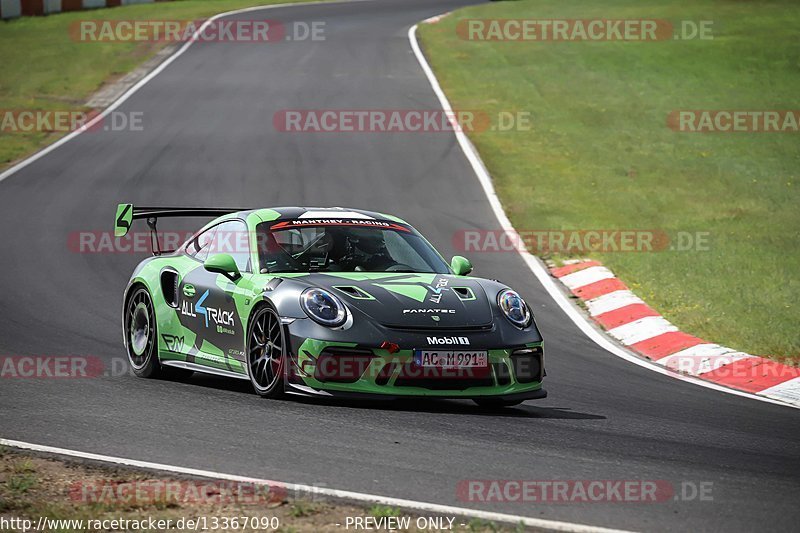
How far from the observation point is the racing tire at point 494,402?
316 inches

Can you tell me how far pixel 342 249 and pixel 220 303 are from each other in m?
0.95

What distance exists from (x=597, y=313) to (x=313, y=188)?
274 inches

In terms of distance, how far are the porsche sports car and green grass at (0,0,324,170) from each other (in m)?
11.9

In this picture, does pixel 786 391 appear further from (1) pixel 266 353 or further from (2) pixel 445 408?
(1) pixel 266 353

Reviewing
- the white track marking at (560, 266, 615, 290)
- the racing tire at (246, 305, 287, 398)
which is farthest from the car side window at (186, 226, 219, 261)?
the white track marking at (560, 266, 615, 290)

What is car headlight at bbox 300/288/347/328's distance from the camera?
7766 millimetres

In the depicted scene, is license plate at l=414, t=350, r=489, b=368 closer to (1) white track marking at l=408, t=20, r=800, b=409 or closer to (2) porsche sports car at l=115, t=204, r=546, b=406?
(2) porsche sports car at l=115, t=204, r=546, b=406

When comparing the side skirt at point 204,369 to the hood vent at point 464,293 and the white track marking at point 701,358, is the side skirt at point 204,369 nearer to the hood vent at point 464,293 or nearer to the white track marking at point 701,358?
the hood vent at point 464,293
